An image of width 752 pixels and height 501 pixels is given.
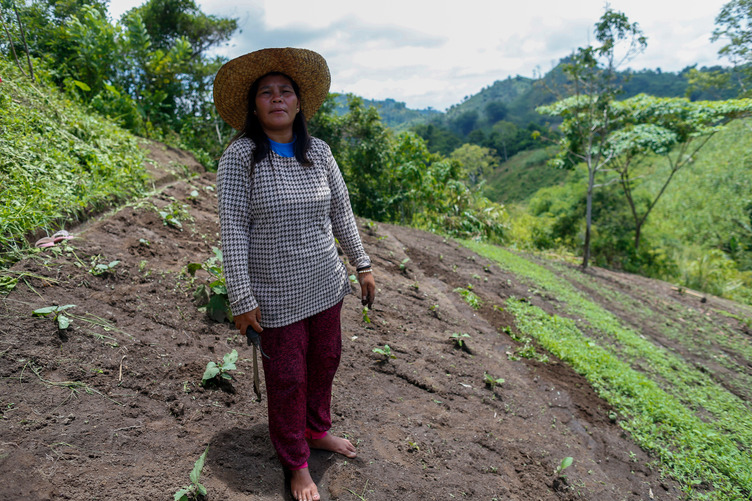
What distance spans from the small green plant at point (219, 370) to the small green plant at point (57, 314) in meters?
0.70

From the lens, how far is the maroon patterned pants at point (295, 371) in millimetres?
1794

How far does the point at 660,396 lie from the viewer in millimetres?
4070

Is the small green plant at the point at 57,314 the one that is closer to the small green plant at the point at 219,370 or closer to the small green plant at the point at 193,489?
the small green plant at the point at 219,370

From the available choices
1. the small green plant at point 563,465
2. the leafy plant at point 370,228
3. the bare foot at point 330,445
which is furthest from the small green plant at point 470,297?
the bare foot at point 330,445

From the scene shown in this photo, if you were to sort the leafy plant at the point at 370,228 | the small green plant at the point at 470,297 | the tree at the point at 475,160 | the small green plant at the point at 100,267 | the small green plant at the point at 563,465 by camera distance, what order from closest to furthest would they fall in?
the small green plant at the point at 563,465, the small green plant at the point at 100,267, the small green plant at the point at 470,297, the leafy plant at the point at 370,228, the tree at the point at 475,160

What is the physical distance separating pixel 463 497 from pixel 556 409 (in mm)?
1666

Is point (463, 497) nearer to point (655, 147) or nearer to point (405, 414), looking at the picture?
point (405, 414)

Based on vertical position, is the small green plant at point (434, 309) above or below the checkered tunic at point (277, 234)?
below

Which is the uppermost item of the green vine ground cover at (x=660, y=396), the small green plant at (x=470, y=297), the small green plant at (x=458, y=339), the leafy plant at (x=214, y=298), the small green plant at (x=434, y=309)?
the leafy plant at (x=214, y=298)

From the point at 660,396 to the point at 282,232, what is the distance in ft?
13.1

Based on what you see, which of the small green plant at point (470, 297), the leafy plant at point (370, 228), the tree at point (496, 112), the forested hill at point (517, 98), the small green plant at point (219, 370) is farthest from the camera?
the tree at point (496, 112)

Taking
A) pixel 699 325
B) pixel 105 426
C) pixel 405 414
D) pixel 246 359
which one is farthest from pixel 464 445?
pixel 699 325

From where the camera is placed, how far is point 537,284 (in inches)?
268

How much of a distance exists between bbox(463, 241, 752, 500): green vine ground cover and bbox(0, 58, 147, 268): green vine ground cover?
14.0 ft
